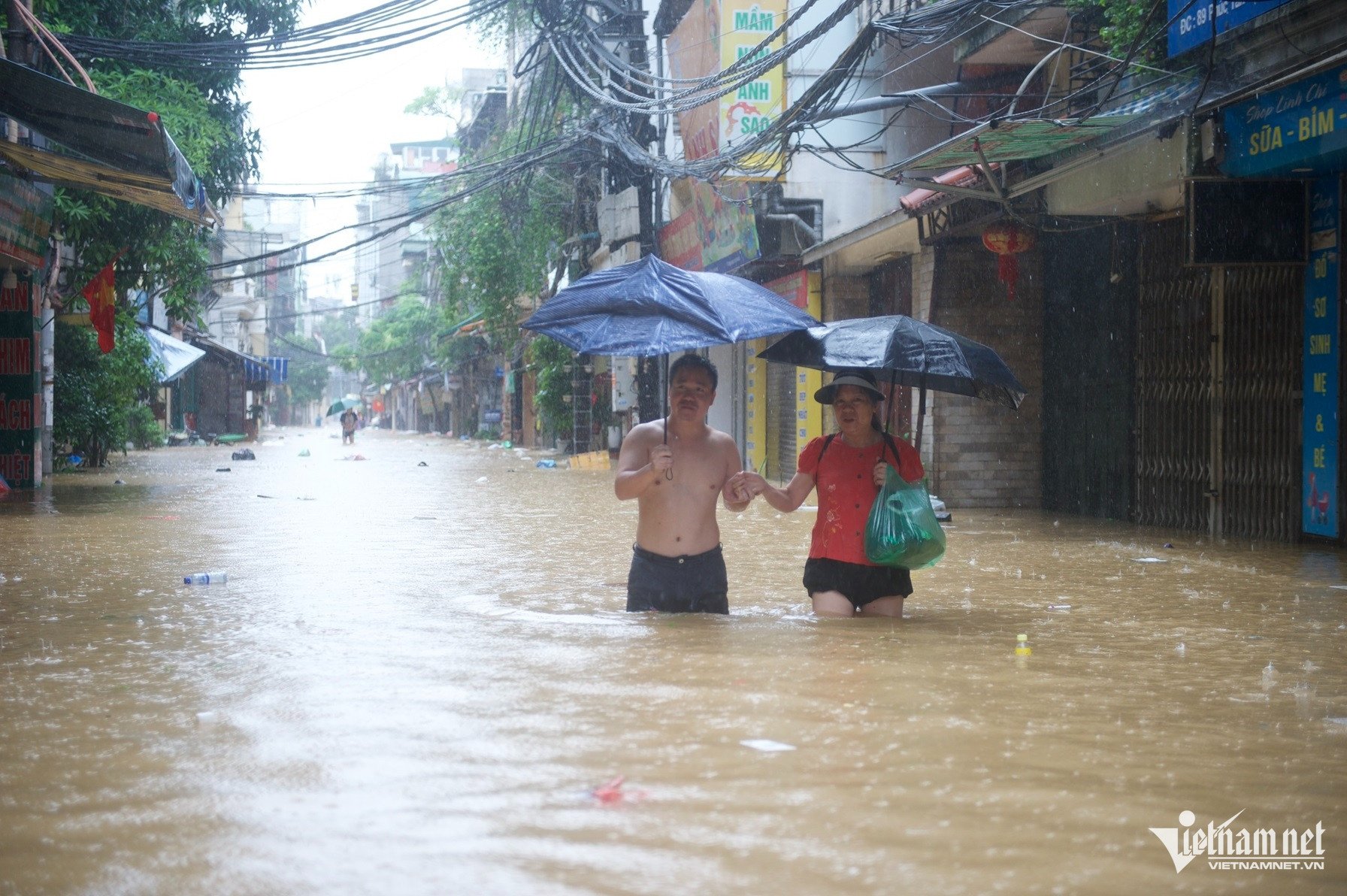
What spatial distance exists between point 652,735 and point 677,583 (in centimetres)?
217

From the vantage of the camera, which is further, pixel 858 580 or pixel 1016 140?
pixel 1016 140

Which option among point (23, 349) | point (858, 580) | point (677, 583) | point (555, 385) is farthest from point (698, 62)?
point (677, 583)

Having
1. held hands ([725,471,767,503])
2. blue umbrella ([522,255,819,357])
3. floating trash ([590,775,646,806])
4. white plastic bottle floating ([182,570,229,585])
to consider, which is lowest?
white plastic bottle floating ([182,570,229,585])

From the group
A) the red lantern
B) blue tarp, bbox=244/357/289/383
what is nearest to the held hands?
the red lantern

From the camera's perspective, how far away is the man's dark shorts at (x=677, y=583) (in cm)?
634

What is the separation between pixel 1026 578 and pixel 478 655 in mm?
4638

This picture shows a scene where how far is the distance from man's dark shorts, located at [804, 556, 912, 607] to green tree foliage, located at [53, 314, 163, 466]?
17.5 meters

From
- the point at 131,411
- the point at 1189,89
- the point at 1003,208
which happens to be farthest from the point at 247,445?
the point at 1189,89

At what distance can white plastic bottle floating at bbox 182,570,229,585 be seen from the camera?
8.36 meters

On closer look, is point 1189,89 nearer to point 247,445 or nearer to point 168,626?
point 168,626

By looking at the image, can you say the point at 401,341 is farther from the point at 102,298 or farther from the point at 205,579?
the point at 205,579

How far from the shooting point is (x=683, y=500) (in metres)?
6.26

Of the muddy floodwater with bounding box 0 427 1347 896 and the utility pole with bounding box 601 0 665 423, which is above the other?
the utility pole with bounding box 601 0 665 423

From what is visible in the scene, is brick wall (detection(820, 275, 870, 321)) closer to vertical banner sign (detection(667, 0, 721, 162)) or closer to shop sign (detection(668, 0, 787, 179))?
shop sign (detection(668, 0, 787, 179))
